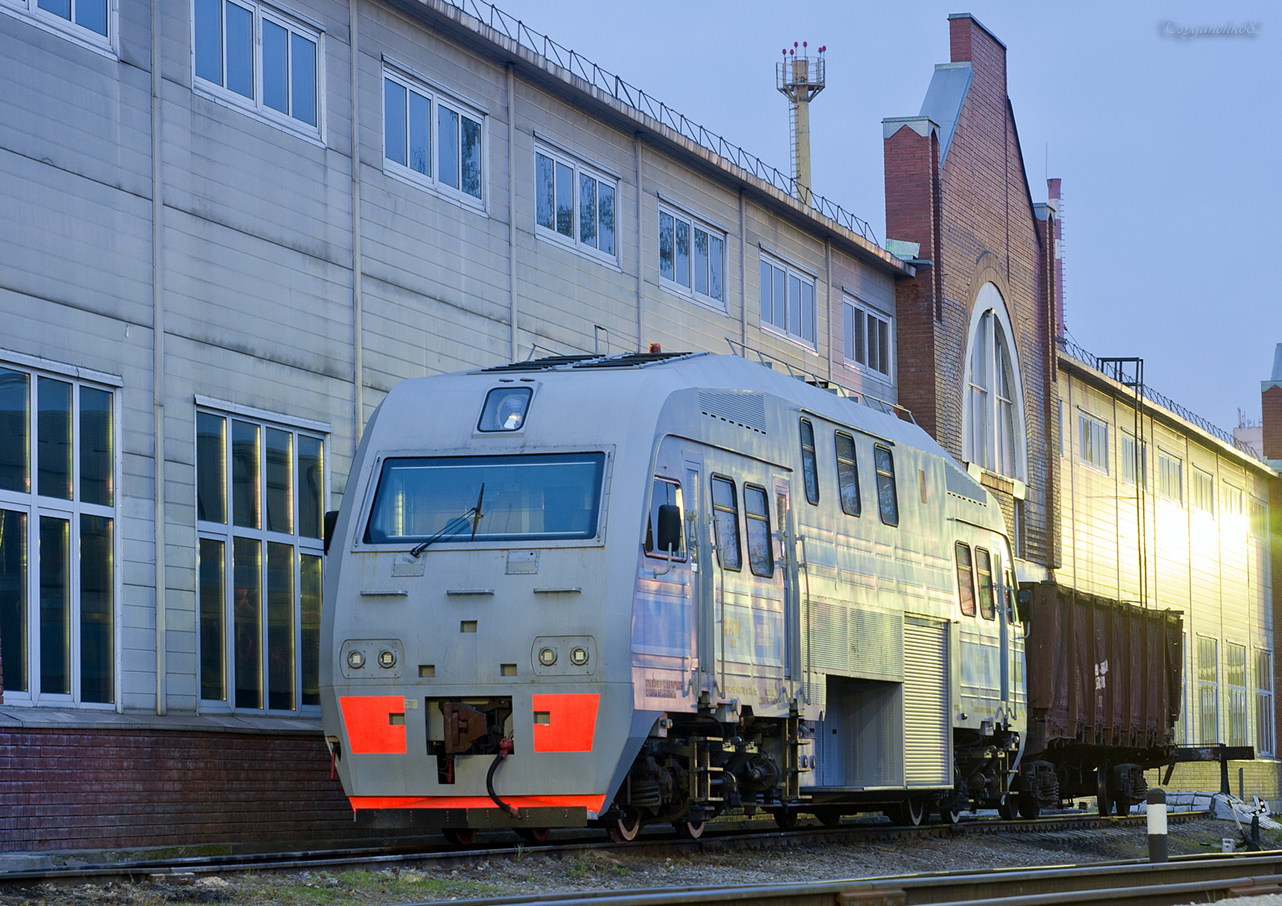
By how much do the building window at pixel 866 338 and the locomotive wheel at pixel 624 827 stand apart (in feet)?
64.9

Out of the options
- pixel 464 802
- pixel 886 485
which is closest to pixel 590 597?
pixel 464 802

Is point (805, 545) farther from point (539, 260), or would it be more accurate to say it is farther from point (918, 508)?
A: point (539, 260)

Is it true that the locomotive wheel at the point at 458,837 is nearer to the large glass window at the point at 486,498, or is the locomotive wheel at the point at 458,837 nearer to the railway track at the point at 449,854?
the railway track at the point at 449,854

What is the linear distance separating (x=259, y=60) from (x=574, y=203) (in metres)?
6.64

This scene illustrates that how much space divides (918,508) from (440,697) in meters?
7.04

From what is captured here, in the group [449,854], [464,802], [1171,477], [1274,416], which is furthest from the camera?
[1274,416]

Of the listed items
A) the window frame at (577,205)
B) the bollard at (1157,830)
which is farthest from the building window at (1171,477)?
the bollard at (1157,830)

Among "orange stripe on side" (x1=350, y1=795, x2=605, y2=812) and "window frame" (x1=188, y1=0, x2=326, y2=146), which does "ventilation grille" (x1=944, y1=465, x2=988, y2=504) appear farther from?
"orange stripe on side" (x1=350, y1=795, x2=605, y2=812)

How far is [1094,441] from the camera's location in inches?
1853

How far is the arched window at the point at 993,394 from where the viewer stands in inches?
1502

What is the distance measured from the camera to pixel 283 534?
1942 centimetres

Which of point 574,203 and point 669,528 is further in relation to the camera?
point 574,203

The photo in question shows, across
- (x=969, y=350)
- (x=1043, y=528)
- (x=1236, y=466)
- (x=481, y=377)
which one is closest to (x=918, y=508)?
(x=481, y=377)

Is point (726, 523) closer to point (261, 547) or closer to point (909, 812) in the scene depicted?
point (261, 547)
